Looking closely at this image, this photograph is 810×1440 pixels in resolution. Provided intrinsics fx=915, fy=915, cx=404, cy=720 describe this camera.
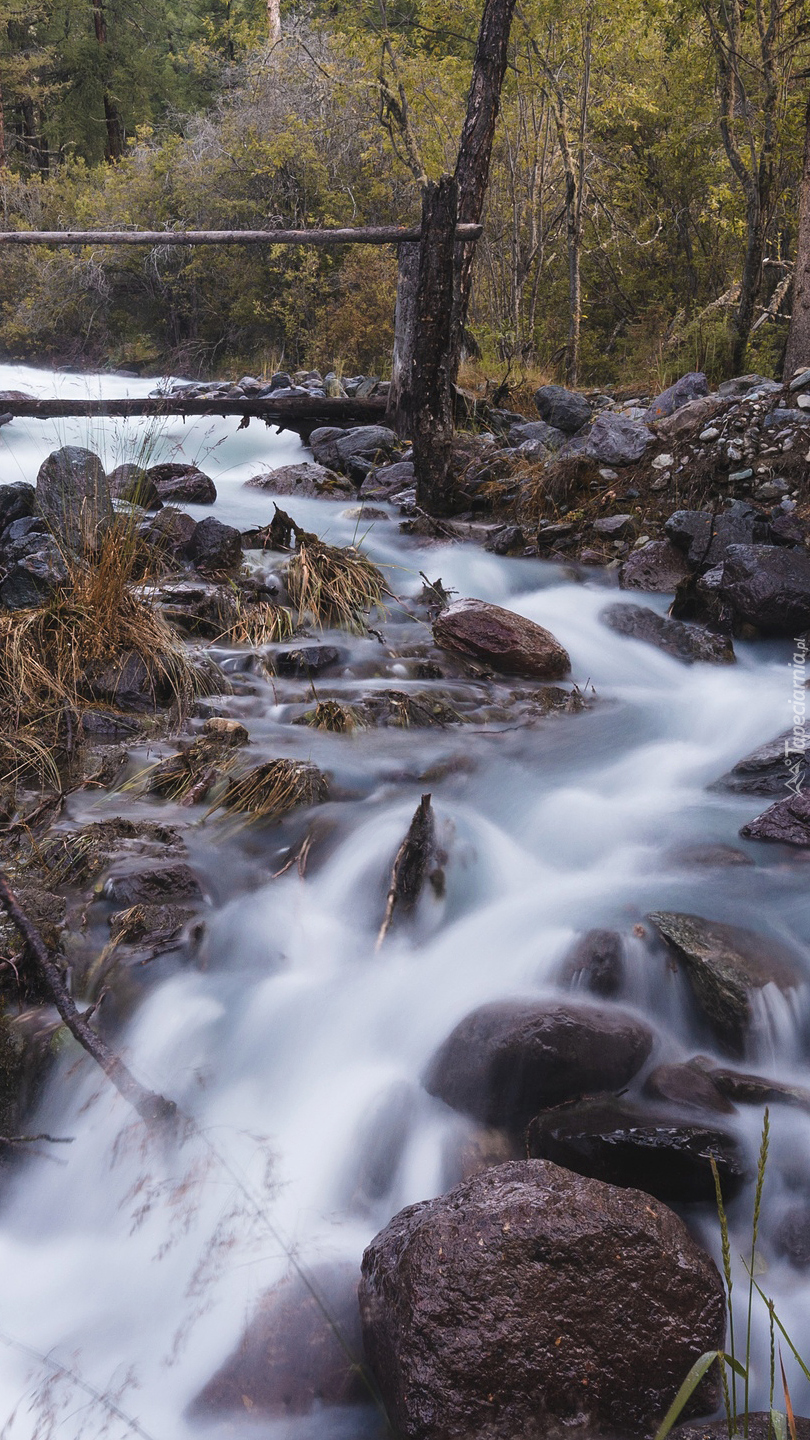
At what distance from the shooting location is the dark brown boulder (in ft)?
7.77

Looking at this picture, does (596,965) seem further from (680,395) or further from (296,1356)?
(680,395)

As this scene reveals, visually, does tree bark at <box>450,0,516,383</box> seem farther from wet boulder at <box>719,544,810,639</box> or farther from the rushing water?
the rushing water

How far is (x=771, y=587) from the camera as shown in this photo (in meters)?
4.97

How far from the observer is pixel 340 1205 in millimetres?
2244

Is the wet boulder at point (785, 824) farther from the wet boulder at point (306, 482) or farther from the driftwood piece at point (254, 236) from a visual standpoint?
the driftwood piece at point (254, 236)

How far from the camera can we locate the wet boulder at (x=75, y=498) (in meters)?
4.29

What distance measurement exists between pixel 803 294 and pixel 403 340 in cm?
323

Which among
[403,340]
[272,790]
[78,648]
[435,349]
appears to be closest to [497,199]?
[403,340]

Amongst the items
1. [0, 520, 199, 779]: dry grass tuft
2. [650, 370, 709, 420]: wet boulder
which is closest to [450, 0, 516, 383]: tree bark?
[650, 370, 709, 420]: wet boulder

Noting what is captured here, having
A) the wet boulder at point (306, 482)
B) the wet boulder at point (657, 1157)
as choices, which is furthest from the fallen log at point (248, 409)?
the wet boulder at point (657, 1157)

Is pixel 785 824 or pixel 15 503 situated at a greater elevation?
pixel 15 503

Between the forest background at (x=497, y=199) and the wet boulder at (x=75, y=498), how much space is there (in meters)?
4.73

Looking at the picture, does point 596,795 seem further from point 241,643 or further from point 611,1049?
point 241,643

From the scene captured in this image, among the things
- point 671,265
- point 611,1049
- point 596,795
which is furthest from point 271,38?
point 611,1049
